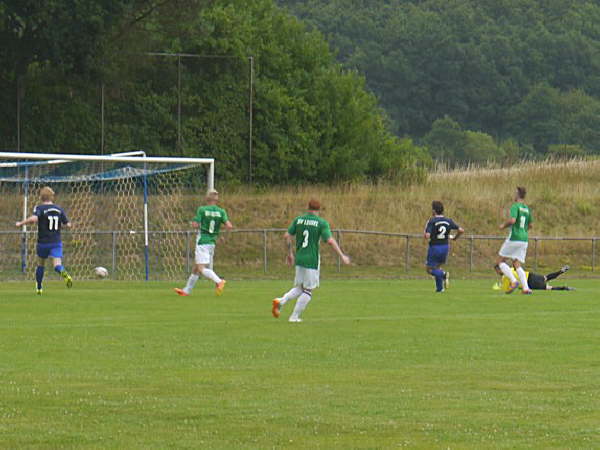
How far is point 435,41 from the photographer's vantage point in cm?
11206

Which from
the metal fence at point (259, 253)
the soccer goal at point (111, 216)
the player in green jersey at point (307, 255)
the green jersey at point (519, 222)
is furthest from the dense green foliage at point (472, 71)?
the player in green jersey at point (307, 255)

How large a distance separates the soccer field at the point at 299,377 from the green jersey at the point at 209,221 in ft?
12.4

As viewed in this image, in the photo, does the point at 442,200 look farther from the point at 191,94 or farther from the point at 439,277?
the point at 439,277

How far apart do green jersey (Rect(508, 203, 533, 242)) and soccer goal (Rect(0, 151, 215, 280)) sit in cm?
1205

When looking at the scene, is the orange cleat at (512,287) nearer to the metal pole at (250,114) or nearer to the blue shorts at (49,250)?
the blue shorts at (49,250)

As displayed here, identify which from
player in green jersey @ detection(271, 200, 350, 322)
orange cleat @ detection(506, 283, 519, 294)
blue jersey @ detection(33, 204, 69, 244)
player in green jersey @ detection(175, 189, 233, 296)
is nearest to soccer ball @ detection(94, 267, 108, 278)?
blue jersey @ detection(33, 204, 69, 244)

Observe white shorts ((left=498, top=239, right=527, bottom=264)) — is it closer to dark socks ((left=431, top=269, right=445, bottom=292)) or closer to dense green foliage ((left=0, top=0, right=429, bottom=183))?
dark socks ((left=431, top=269, right=445, bottom=292))

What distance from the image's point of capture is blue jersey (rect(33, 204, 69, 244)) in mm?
25703

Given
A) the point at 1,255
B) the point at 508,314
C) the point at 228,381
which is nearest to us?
the point at 228,381

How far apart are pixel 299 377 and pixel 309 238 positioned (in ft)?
22.4

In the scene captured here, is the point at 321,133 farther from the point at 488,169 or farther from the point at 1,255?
the point at 1,255

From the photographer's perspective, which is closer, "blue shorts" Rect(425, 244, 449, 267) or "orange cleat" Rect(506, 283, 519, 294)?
"orange cleat" Rect(506, 283, 519, 294)

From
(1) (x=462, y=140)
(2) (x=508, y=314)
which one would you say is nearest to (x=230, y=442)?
(2) (x=508, y=314)

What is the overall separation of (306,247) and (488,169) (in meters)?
40.5
